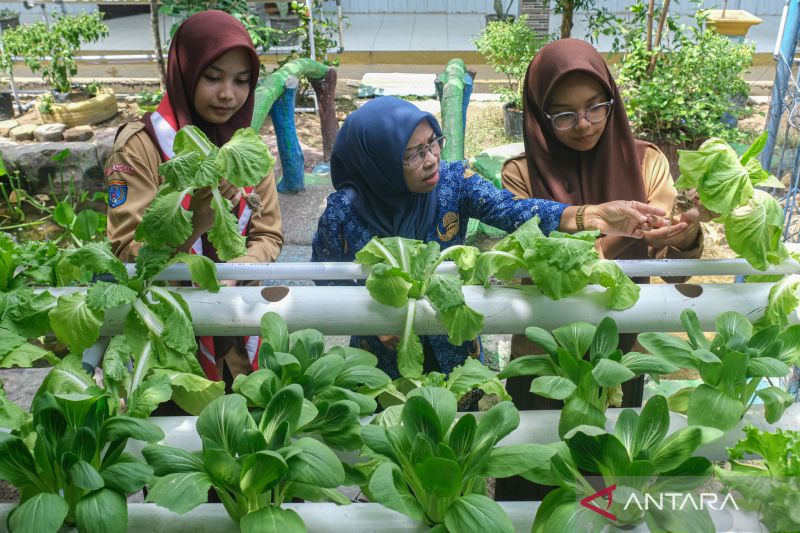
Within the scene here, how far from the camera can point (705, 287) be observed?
1.23 meters

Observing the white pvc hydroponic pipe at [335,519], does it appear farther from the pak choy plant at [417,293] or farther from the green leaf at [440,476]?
the pak choy plant at [417,293]

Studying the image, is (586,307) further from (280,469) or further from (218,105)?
(218,105)

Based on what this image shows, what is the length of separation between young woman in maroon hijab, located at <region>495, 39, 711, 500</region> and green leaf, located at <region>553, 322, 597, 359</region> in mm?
698

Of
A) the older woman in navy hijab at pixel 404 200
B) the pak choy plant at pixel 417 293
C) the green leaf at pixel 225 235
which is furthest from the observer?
the older woman in navy hijab at pixel 404 200

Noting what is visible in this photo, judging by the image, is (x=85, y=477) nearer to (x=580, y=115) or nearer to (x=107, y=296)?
(x=107, y=296)

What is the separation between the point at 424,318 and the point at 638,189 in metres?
1.06

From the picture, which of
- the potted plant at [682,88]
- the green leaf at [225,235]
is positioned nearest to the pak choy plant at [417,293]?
the green leaf at [225,235]

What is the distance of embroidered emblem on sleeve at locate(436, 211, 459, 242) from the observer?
2045mm

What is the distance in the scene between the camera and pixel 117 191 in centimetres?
198

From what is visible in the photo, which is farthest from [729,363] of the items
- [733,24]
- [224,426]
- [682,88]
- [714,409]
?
[733,24]

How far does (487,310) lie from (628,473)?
1.22 ft

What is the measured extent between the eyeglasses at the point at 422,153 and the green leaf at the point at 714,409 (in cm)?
102

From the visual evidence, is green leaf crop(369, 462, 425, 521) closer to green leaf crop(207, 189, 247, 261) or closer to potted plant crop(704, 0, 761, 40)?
green leaf crop(207, 189, 247, 261)

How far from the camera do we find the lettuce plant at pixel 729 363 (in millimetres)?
1035
